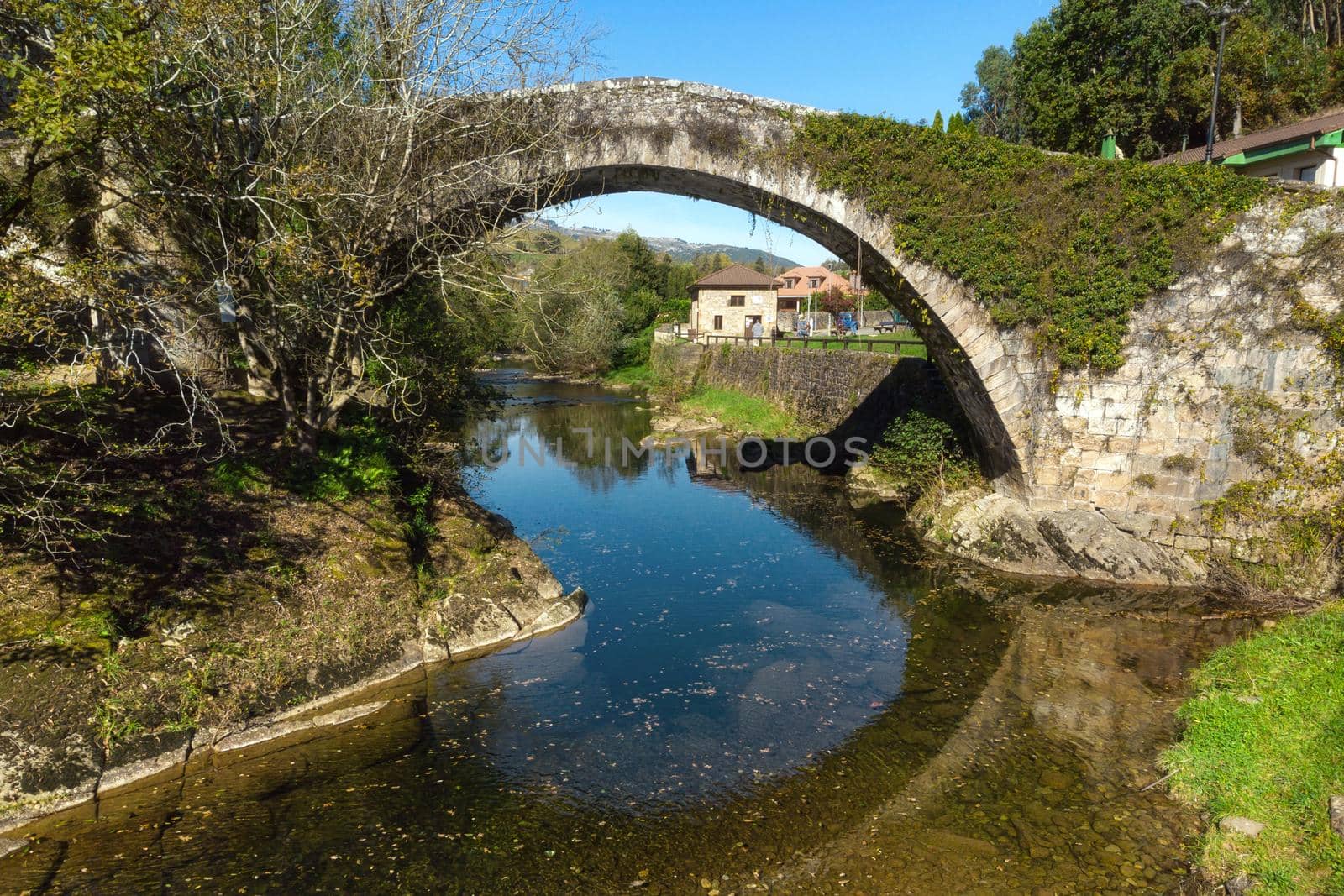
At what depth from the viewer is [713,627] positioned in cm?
955

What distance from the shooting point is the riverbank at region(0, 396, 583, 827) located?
6004mm

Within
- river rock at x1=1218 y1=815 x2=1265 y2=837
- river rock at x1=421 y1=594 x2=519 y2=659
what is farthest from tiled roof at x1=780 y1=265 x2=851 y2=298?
river rock at x1=1218 y1=815 x2=1265 y2=837

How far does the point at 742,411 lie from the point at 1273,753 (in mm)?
21323

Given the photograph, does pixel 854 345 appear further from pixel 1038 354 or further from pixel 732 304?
pixel 732 304

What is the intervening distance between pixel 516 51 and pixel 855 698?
8.69 m

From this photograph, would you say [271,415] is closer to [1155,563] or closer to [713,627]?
[713,627]

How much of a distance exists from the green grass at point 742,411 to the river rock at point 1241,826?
57.8ft

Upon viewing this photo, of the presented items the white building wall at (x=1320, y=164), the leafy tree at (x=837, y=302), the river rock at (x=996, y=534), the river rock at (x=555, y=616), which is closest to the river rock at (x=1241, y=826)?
the river rock at (x=996, y=534)

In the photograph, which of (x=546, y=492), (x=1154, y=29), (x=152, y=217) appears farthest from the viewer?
(x=1154, y=29)

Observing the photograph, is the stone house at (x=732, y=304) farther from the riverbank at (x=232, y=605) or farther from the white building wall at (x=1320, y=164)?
the riverbank at (x=232, y=605)

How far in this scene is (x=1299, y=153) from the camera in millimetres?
18172

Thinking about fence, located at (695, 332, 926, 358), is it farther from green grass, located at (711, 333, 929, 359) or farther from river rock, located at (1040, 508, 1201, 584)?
river rock, located at (1040, 508, 1201, 584)

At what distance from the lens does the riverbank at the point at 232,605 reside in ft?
19.7

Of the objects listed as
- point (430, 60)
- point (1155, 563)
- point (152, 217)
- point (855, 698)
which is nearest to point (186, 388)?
point (152, 217)
